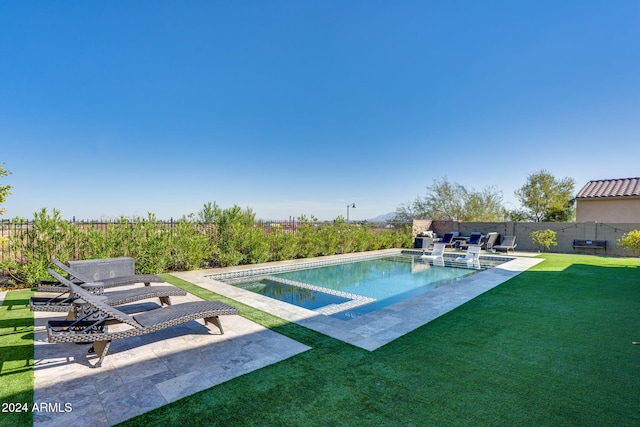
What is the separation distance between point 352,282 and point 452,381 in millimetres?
6712

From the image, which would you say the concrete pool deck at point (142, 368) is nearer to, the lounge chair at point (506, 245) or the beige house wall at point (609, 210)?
the lounge chair at point (506, 245)

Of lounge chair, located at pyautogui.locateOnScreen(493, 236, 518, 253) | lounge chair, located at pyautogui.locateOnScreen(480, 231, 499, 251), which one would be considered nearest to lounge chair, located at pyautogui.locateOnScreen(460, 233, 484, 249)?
lounge chair, located at pyautogui.locateOnScreen(480, 231, 499, 251)

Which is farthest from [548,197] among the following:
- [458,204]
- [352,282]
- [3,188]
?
[3,188]

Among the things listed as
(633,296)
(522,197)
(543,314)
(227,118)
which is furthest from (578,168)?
(227,118)

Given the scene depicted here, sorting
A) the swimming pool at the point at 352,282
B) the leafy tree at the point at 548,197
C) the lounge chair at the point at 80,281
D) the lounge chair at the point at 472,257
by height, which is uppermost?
the leafy tree at the point at 548,197

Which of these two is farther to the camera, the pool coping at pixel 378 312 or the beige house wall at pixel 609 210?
the beige house wall at pixel 609 210

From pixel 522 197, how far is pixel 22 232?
30846 mm

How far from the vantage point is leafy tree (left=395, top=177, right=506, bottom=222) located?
25891mm

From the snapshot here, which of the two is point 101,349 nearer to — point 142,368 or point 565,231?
point 142,368

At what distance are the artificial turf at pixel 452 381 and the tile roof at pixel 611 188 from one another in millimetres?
18442

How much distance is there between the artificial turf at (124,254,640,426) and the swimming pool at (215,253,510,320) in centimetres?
229

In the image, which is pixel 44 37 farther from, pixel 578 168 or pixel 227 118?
pixel 578 168

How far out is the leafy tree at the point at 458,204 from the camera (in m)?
25.9

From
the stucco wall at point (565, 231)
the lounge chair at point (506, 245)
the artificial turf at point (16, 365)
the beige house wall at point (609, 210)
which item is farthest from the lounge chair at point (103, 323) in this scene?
the beige house wall at point (609, 210)
